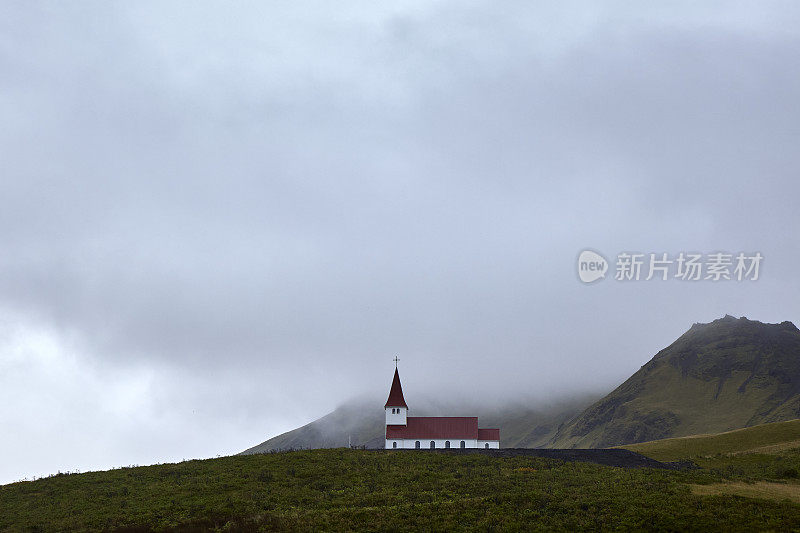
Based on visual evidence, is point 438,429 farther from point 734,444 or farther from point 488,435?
point 734,444

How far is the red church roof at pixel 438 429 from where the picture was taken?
89750mm

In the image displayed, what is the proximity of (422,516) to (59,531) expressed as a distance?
2250 cm

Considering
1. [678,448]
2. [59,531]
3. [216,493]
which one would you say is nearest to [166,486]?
[216,493]

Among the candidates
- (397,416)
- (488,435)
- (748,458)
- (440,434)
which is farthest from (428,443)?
(748,458)

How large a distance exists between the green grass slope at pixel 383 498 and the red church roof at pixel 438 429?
33.0 m

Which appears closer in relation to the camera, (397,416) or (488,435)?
(488,435)

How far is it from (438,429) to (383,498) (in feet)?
170

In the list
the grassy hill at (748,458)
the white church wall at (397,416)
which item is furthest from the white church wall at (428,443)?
the grassy hill at (748,458)

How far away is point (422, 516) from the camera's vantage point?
1398 inches

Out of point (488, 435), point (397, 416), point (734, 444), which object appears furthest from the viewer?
point (397, 416)

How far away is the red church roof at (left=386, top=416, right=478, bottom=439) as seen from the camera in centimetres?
8975

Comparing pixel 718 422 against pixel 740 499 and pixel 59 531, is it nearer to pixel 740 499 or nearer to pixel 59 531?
pixel 740 499

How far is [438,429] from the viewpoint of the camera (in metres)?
91.0

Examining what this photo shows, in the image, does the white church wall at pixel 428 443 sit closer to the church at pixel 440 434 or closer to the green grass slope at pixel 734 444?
the church at pixel 440 434
